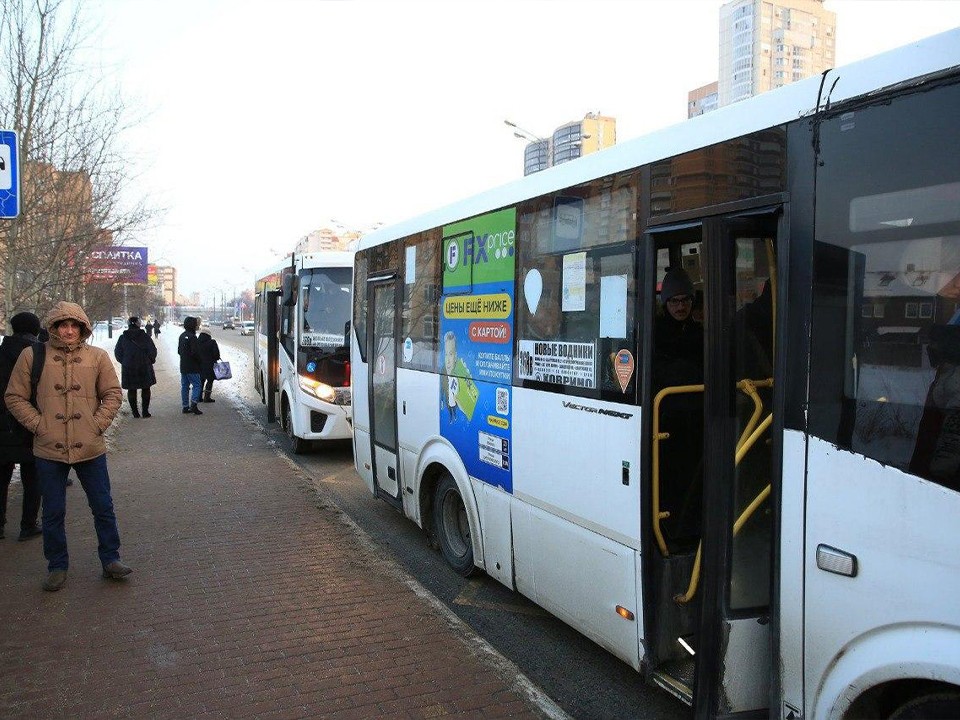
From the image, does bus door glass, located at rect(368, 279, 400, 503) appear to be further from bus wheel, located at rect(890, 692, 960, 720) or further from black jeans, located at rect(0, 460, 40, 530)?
bus wheel, located at rect(890, 692, 960, 720)

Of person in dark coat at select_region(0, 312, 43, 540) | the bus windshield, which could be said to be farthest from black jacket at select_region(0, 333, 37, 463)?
the bus windshield

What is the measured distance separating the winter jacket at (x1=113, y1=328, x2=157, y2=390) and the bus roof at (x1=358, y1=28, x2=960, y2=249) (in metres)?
11.5

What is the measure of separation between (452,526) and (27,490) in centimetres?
377

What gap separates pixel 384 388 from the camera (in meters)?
7.05

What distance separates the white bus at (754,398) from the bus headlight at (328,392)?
609 centimetres

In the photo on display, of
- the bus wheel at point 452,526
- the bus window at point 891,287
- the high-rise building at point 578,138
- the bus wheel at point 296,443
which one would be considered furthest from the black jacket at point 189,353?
the high-rise building at point 578,138

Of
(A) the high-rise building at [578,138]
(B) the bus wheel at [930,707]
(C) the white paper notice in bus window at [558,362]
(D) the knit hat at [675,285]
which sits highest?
(A) the high-rise building at [578,138]

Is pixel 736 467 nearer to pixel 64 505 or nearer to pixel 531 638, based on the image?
pixel 531 638

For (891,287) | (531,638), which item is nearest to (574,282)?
(891,287)

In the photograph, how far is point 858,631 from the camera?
2541mm

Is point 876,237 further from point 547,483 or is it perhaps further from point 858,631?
point 547,483

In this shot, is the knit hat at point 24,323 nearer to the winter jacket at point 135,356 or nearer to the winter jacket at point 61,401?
the winter jacket at point 61,401

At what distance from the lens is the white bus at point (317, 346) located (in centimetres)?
1095

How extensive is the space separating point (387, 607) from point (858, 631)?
3349 mm
